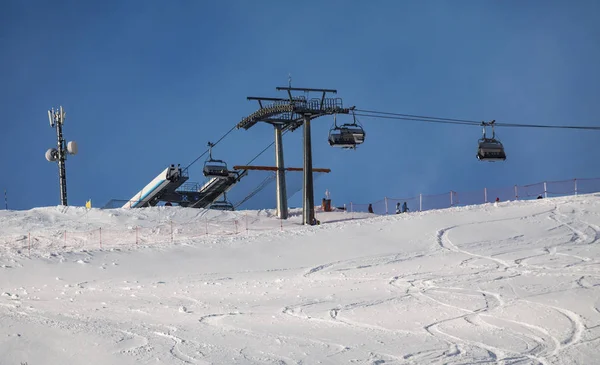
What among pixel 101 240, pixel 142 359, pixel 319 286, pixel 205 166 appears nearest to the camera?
pixel 142 359

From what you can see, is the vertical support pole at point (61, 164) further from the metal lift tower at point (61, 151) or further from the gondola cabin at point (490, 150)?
the gondola cabin at point (490, 150)

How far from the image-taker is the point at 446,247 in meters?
26.8

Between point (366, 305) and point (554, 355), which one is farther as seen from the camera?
point (366, 305)

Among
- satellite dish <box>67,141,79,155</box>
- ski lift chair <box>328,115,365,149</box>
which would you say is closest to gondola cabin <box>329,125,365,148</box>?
ski lift chair <box>328,115,365,149</box>

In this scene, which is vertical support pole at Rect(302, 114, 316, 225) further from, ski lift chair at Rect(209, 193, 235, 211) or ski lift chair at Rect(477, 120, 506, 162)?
ski lift chair at Rect(209, 193, 235, 211)

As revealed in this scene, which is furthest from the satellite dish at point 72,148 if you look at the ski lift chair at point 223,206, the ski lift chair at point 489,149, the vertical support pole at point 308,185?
the ski lift chair at point 489,149

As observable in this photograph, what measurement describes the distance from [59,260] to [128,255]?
103 inches

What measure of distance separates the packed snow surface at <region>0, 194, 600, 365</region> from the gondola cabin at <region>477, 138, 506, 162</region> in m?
3.01

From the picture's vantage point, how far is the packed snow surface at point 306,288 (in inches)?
449

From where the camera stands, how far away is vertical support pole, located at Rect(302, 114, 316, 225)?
36.2 m

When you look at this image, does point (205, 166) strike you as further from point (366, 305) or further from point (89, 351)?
point (89, 351)

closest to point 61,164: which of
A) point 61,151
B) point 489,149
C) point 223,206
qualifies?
point 61,151

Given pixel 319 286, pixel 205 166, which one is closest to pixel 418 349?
pixel 319 286

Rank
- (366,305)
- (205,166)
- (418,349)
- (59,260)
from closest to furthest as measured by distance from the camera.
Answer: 1. (418,349)
2. (366,305)
3. (59,260)
4. (205,166)
